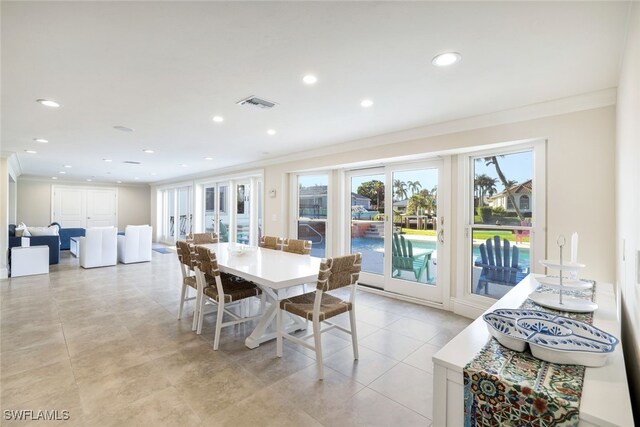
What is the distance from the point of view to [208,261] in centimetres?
280

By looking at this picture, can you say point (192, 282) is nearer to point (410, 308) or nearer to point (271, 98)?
point (271, 98)

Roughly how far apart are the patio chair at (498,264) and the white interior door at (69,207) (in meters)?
12.7

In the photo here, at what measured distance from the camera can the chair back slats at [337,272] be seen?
2309 mm

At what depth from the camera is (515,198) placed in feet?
10.8

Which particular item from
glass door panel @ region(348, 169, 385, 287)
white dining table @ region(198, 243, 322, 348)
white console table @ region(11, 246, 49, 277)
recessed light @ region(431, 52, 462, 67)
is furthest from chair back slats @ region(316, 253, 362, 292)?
white console table @ region(11, 246, 49, 277)

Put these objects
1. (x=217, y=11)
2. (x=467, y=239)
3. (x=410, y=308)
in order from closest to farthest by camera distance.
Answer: (x=217, y=11)
(x=467, y=239)
(x=410, y=308)

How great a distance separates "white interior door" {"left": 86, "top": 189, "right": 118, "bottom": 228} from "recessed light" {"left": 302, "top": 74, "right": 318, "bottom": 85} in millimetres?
11811

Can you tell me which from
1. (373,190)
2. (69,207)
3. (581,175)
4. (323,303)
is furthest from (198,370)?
(69,207)

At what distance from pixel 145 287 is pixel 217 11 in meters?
4.68

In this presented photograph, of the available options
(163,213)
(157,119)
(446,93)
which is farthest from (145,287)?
(163,213)

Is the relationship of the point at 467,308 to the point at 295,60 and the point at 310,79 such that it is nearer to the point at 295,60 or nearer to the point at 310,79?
the point at 310,79

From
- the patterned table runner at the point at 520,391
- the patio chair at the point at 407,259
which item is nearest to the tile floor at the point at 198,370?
the patio chair at the point at 407,259

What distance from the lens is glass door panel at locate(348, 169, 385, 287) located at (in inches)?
186

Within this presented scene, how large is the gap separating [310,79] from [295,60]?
313 millimetres
